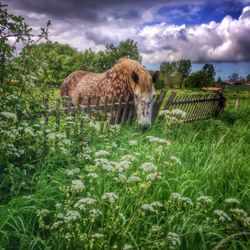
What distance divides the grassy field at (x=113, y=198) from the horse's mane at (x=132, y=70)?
119 inches

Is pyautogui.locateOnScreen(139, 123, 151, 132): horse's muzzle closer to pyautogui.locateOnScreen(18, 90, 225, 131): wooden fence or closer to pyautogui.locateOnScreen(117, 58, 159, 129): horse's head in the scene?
pyautogui.locateOnScreen(117, 58, 159, 129): horse's head

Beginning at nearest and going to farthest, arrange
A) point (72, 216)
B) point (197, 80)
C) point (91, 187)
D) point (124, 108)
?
point (72, 216), point (91, 187), point (124, 108), point (197, 80)

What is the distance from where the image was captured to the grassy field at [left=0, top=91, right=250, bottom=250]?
110 inches

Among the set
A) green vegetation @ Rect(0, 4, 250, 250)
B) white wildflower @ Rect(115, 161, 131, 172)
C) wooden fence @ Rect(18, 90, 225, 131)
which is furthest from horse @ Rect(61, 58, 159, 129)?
Result: white wildflower @ Rect(115, 161, 131, 172)

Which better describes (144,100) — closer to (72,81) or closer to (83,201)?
(72,81)

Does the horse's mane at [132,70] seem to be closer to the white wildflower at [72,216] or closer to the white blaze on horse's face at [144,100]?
the white blaze on horse's face at [144,100]

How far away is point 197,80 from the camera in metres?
58.6

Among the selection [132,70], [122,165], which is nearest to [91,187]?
[122,165]

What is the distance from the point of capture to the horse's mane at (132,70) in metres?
8.29

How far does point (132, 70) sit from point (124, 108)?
951 mm

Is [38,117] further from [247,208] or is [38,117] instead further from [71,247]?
[247,208]

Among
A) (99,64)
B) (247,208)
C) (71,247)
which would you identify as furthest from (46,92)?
(99,64)

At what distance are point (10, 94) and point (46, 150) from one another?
0.88 meters

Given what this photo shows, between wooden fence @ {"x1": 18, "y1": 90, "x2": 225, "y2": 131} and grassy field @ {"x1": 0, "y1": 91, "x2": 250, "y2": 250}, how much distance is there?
0.75 meters
